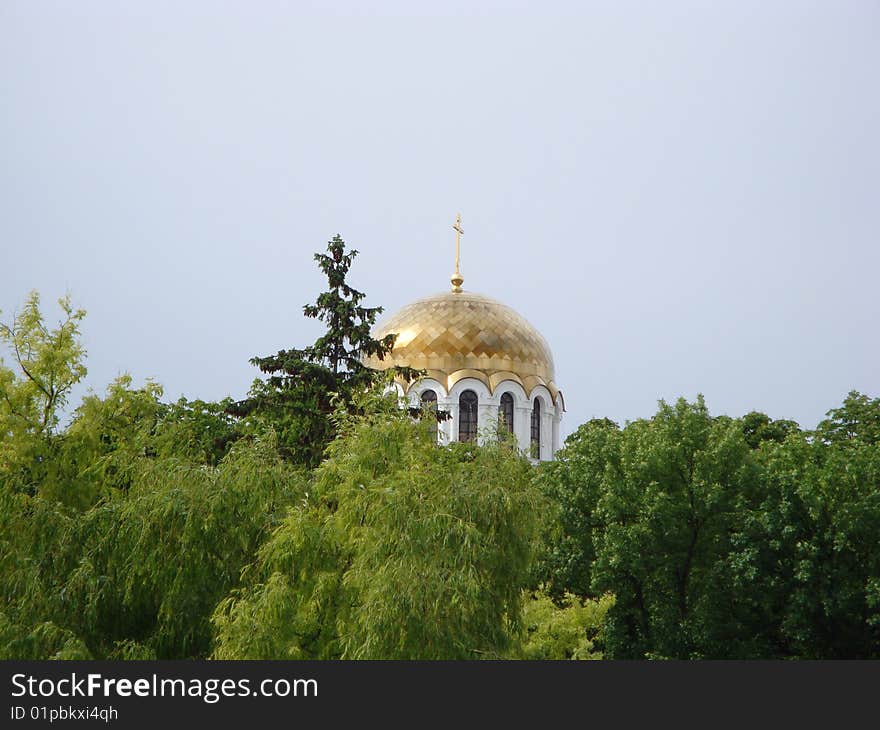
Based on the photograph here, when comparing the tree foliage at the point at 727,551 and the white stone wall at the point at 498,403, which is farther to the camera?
the white stone wall at the point at 498,403

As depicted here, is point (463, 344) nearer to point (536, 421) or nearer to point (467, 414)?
point (467, 414)

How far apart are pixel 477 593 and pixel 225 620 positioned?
107 inches

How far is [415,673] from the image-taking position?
12250 mm

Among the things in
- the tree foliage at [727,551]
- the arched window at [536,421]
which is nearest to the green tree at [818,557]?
the tree foliage at [727,551]

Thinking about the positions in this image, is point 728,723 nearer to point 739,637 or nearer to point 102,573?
point 102,573

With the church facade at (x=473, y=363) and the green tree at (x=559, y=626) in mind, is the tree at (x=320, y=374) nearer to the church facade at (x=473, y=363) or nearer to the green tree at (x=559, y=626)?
the green tree at (x=559, y=626)

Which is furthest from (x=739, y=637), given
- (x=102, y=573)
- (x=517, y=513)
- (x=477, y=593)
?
(x=102, y=573)

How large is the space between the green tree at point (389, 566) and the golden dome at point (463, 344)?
21270 millimetres

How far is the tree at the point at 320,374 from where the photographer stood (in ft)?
79.4

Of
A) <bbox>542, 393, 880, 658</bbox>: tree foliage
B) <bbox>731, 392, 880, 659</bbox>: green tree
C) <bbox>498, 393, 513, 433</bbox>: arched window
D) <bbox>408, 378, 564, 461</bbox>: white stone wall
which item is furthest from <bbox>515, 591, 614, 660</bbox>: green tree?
<bbox>498, 393, 513, 433</bbox>: arched window

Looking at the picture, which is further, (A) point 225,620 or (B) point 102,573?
(B) point 102,573

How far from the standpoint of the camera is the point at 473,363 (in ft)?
122

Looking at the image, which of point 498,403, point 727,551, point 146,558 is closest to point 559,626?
point 727,551

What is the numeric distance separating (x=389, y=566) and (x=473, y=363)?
2430 centimetres
